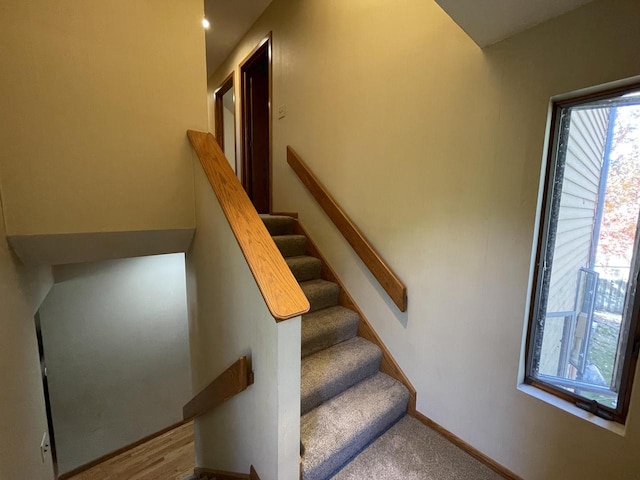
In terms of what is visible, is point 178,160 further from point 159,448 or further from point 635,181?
point 159,448

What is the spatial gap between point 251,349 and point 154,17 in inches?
71.1

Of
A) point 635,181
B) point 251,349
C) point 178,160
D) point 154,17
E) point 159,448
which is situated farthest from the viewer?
point 159,448

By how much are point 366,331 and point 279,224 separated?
122 cm

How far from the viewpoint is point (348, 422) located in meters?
1.47

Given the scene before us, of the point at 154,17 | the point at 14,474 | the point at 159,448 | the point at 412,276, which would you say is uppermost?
the point at 154,17

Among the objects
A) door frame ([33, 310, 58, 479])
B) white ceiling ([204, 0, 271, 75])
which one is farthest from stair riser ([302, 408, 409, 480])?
white ceiling ([204, 0, 271, 75])

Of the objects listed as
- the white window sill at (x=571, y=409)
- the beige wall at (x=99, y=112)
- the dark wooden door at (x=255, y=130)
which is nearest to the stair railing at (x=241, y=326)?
the beige wall at (x=99, y=112)

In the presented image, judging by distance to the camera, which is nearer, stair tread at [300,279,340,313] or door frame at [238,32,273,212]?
stair tread at [300,279,340,313]

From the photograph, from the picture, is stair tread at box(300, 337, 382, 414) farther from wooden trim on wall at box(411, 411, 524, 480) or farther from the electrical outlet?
the electrical outlet

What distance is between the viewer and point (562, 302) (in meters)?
1.22

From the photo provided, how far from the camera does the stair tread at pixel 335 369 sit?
5.04 feet

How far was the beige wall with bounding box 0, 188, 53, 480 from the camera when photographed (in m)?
1.17

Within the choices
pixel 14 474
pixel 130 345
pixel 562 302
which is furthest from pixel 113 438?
pixel 562 302

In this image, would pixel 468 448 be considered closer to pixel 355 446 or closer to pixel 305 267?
pixel 355 446
